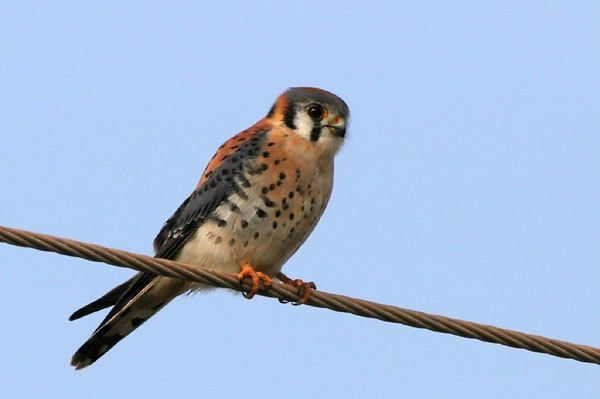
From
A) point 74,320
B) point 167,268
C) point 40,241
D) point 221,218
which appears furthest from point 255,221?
point 40,241

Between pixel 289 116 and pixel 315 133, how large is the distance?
0.71 feet

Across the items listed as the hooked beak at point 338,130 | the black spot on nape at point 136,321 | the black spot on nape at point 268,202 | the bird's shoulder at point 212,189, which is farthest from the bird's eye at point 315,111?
the black spot on nape at point 136,321

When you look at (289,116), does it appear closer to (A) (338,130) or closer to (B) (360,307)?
(A) (338,130)

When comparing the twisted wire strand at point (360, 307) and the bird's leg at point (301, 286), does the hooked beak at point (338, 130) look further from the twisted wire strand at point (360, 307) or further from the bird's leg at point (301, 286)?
the twisted wire strand at point (360, 307)

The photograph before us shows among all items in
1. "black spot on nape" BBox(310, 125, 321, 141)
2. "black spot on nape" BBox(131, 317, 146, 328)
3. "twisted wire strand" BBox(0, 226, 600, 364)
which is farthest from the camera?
"black spot on nape" BBox(131, 317, 146, 328)

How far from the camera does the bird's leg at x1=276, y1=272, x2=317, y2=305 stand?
5.27 metres

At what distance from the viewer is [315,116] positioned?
6.50 metres

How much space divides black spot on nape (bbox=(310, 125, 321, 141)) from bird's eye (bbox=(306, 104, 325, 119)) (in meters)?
0.10

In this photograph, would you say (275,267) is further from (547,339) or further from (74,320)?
(547,339)

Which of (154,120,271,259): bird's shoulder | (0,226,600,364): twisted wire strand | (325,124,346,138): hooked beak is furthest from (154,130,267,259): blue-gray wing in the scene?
(0,226,600,364): twisted wire strand

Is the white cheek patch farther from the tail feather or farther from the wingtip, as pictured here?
the wingtip

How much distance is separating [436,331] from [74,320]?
209cm

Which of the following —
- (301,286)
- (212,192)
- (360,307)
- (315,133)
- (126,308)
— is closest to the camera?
(360,307)

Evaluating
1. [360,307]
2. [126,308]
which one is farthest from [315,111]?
[360,307]
